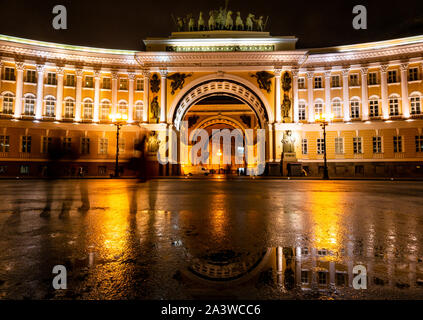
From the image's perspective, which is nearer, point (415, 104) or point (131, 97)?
point (415, 104)

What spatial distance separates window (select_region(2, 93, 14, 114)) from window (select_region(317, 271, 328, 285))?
38281 mm

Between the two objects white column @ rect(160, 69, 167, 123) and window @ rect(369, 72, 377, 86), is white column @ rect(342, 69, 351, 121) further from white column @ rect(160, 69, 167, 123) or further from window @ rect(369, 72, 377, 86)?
white column @ rect(160, 69, 167, 123)

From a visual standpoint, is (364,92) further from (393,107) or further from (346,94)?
(393,107)

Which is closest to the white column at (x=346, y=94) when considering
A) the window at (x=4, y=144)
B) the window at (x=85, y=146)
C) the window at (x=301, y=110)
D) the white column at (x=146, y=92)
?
the window at (x=301, y=110)

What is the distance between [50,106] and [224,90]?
2125 centimetres

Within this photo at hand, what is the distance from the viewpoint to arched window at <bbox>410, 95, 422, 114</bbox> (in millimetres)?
30703

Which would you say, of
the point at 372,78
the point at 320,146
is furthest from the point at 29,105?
the point at 372,78

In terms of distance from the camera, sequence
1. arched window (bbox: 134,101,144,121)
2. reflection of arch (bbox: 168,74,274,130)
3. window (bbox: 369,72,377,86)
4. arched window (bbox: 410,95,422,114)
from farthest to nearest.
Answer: arched window (bbox: 134,101,144,121)
reflection of arch (bbox: 168,74,274,130)
window (bbox: 369,72,377,86)
arched window (bbox: 410,95,422,114)

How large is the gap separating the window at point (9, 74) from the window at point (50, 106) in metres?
4.19

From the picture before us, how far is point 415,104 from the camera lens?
30.8 meters

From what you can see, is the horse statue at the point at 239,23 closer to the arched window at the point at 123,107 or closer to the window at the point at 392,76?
the arched window at the point at 123,107

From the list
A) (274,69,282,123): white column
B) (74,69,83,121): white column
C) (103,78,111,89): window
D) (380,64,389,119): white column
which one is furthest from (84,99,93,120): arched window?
(380,64,389,119): white column

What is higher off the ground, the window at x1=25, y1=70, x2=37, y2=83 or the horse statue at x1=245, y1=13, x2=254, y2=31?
the horse statue at x1=245, y1=13, x2=254, y2=31

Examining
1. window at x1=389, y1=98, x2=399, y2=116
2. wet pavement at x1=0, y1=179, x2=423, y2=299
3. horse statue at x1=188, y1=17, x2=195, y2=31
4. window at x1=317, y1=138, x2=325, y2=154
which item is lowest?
wet pavement at x1=0, y1=179, x2=423, y2=299
